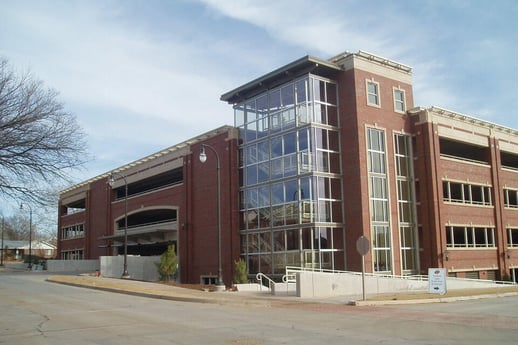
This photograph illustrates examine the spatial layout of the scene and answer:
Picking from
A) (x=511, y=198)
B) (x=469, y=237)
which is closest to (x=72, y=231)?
(x=469, y=237)

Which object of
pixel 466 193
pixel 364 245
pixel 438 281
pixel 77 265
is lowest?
pixel 438 281

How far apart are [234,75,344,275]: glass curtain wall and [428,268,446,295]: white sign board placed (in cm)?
808

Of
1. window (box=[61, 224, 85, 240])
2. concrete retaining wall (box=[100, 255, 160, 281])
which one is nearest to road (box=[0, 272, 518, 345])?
concrete retaining wall (box=[100, 255, 160, 281])

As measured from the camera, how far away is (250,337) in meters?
11.2

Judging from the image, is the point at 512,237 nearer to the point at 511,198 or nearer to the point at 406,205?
the point at 511,198

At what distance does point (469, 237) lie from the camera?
3731cm

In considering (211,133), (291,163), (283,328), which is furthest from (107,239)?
(283,328)

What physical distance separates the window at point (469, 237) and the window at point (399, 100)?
336 inches

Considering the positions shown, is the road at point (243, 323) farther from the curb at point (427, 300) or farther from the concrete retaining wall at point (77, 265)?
the concrete retaining wall at point (77, 265)

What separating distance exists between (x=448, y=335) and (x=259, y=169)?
25097mm

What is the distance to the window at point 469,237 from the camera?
35.2 m

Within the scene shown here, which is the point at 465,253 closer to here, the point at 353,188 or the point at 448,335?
the point at 353,188

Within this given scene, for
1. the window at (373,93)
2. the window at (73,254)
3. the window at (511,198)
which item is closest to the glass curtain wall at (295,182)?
the window at (373,93)

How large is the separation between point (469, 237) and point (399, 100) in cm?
1099
